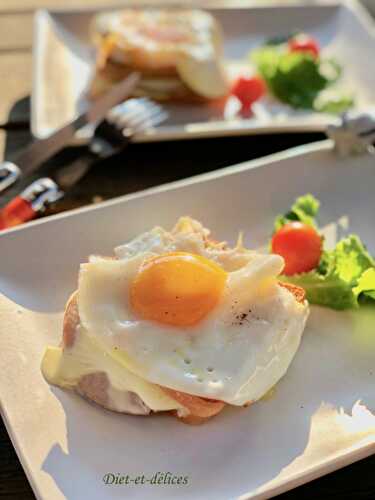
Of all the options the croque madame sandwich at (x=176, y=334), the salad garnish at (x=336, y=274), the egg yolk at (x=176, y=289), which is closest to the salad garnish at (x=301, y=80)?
the salad garnish at (x=336, y=274)

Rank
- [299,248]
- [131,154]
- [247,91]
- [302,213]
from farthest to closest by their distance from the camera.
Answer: [247,91] < [131,154] < [302,213] < [299,248]

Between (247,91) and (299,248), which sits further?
(247,91)

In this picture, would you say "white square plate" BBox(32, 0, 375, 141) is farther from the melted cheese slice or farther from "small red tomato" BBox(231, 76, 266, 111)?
the melted cheese slice

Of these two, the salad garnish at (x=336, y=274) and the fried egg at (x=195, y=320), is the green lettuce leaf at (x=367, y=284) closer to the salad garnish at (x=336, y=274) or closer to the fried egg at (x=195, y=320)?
the salad garnish at (x=336, y=274)

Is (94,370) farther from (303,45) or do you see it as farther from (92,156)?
(303,45)

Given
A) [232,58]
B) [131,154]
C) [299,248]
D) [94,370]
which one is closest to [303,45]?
[232,58]

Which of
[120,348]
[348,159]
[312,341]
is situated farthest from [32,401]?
[348,159]

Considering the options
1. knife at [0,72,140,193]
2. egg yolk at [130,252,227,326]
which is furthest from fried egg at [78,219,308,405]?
knife at [0,72,140,193]
